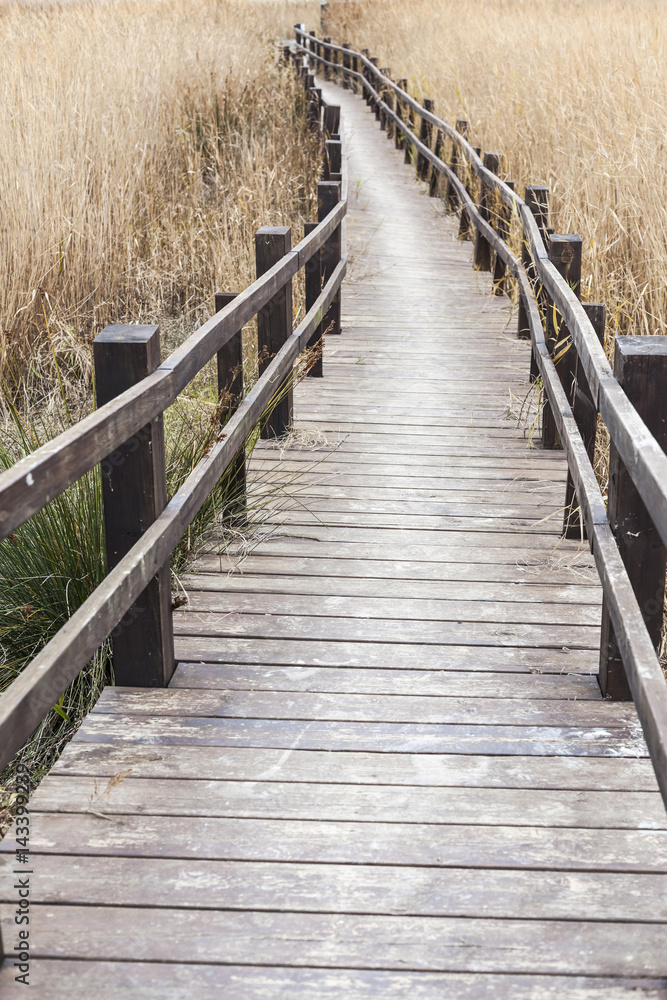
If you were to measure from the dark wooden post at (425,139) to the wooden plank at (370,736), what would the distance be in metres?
11.0

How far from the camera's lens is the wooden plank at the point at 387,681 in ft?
9.29

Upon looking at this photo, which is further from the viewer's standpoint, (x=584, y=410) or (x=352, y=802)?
(x=584, y=410)

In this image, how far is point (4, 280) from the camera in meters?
5.55

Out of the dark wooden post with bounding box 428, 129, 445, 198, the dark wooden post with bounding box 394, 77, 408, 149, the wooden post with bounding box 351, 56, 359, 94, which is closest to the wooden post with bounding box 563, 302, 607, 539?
the dark wooden post with bounding box 428, 129, 445, 198

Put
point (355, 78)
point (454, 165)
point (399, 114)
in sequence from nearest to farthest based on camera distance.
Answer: point (454, 165) < point (399, 114) < point (355, 78)

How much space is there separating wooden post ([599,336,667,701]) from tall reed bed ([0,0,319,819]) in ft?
4.63

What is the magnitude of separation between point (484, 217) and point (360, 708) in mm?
6651

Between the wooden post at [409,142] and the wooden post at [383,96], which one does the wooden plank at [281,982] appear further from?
the wooden post at [383,96]

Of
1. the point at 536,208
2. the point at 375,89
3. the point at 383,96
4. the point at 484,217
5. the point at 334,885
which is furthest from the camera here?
the point at 375,89

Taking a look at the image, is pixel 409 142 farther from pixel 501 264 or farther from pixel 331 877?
pixel 331 877

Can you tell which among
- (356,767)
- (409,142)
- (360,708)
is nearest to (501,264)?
(360,708)

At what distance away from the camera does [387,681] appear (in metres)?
2.89

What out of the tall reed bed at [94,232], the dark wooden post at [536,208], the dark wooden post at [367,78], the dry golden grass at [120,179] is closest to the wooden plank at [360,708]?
the tall reed bed at [94,232]

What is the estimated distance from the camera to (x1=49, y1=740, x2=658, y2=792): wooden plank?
7.94 feet
